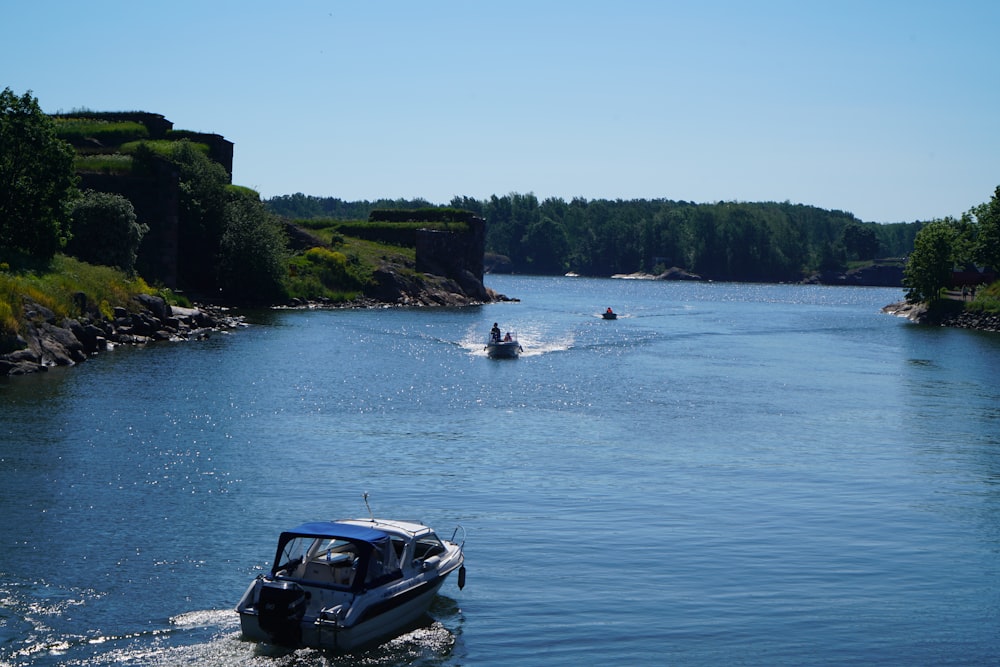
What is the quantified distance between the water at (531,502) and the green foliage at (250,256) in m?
36.4

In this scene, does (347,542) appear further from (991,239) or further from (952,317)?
(991,239)

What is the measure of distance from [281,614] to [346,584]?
204 cm

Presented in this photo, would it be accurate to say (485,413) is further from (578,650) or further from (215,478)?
(578,650)

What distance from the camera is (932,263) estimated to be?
13162 cm

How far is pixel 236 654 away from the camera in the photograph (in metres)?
21.6

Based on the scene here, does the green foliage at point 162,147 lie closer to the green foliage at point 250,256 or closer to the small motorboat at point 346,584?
the green foliage at point 250,256

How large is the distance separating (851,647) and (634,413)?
31.2 meters

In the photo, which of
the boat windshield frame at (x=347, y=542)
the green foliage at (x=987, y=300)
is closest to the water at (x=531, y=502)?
the boat windshield frame at (x=347, y=542)

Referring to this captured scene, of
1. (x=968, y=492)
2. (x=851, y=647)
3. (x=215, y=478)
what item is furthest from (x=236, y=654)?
(x=968, y=492)

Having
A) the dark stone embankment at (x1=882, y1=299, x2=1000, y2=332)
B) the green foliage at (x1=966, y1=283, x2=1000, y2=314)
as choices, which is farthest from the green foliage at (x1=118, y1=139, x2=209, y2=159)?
the green foliage at (x1=966, y1=283, x2=1000, y2=314)

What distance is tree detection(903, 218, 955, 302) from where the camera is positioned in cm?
13125

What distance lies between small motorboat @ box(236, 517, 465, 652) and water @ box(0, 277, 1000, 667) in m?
0.57

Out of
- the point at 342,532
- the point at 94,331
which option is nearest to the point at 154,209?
the point at 94,331

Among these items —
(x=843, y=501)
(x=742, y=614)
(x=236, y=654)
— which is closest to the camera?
(x=236, y=654)
